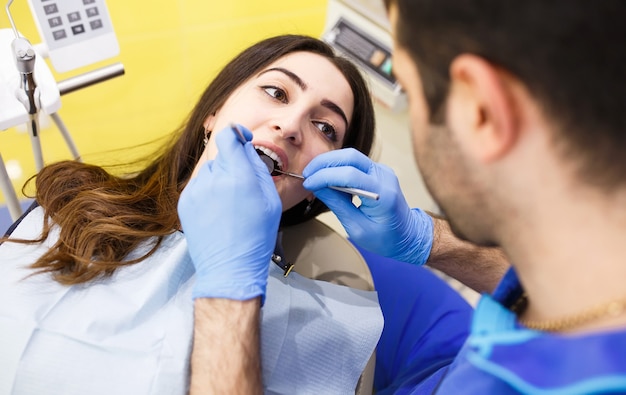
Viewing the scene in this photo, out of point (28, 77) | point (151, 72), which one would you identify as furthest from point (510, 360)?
point (151, 72)

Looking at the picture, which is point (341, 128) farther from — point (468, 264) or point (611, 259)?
point (611, 259)

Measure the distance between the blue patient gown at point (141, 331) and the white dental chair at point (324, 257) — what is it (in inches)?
5.5

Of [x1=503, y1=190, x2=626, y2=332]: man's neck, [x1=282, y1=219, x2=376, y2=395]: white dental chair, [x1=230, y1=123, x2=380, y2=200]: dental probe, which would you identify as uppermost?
[x1=503, y1=190, x2=626, y2=332]: man's neck

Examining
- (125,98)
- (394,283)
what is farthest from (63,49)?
(394,283)

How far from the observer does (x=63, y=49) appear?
1.55 meters

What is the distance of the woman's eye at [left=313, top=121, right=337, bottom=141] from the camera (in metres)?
1.37

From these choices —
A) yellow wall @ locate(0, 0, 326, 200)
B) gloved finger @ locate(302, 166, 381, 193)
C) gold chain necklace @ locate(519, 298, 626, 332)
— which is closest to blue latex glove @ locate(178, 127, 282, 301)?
gloved finger @ locate(302, 166, 381, 193)

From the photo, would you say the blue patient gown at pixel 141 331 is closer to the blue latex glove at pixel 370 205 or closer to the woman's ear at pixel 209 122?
the blue latex glove at pixel 370 205

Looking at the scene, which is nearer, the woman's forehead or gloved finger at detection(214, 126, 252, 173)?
gloved finger at detection(214, 126, 252, 173)

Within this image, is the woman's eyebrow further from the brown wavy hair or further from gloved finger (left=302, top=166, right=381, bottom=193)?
gloved finger (left=302, top=166, right=381, bottom=193)

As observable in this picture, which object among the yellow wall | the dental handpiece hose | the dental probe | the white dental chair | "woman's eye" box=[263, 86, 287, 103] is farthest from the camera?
the yellow wall

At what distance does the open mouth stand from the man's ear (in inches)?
23.5

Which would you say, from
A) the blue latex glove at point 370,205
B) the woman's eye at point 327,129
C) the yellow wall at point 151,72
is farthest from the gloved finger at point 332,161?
the yellow wall at point 151,72

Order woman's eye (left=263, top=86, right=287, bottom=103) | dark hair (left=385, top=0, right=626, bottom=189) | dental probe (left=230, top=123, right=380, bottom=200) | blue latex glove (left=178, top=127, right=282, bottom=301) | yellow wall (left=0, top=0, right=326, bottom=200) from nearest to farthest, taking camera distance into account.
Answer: dark hair (left=385, top=0, right=626, bottom=189)
blue latex glove (left=178, top=127, right=282, bottom=301)
dental probe (left=230, top=123, right=380, bottom=200)
woman's eye (left=263, top=86, right=287, bottom=103)
yellow wall (left=0, top=0, right=326, bottom=200)
